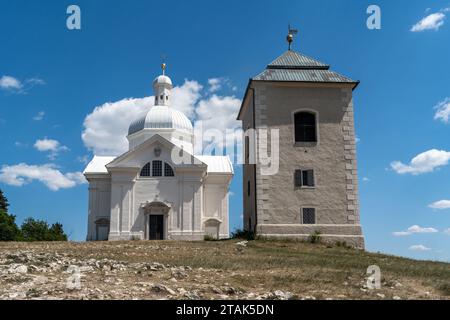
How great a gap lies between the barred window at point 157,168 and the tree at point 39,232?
96.9 ft

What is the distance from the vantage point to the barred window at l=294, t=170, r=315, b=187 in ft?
90.9

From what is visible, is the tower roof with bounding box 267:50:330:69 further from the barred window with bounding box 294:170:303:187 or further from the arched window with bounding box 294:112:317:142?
the barred window with bounding box 294:170:303:187

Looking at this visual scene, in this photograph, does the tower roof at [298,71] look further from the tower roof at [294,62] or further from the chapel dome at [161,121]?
the chapel dome at [161,121]

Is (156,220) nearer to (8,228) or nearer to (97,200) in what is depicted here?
(97,200)

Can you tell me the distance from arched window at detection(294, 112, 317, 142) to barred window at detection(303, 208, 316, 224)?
155 inches

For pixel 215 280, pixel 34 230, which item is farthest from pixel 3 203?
pixel 215 280

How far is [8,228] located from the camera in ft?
184

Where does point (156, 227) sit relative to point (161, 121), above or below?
below

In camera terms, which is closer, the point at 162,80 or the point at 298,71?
the point at 298,71

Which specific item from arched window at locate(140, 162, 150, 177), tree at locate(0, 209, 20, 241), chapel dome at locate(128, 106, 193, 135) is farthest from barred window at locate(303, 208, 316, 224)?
tree at locate(0, 209, 20, 241)

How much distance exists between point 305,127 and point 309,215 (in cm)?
499

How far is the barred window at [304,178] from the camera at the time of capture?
27.7 metres

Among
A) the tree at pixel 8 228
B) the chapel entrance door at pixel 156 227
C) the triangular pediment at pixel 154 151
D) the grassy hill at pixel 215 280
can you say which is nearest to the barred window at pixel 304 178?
the grassy hill at pixel 215 280
